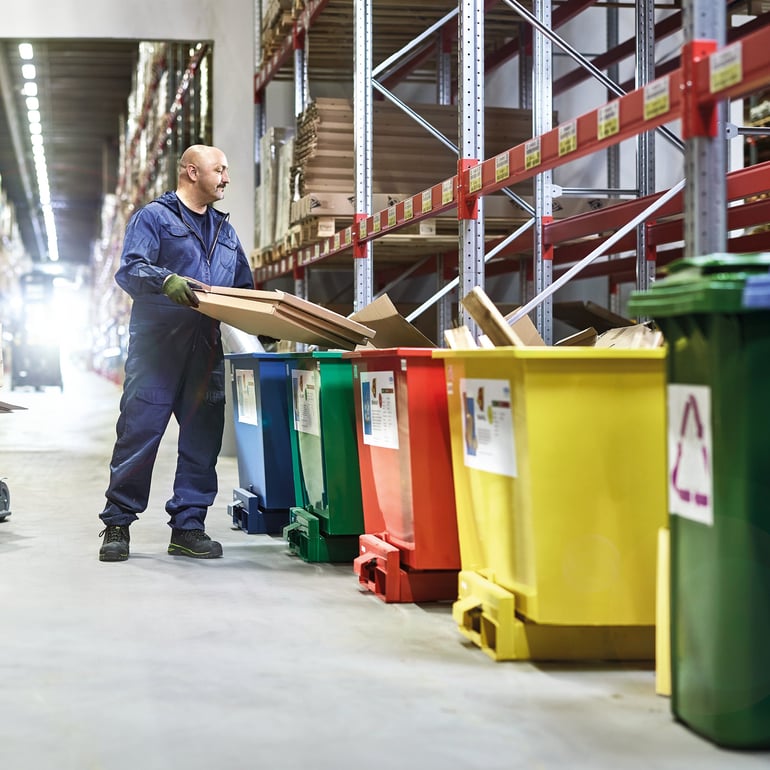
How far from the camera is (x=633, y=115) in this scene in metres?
3.74

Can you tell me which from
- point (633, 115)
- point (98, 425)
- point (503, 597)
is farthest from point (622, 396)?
point (98, 425)

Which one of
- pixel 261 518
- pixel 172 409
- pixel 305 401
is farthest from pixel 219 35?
pixel 305 401

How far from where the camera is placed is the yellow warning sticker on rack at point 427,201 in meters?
6.07

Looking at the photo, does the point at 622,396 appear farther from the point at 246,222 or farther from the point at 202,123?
the point at 202,123

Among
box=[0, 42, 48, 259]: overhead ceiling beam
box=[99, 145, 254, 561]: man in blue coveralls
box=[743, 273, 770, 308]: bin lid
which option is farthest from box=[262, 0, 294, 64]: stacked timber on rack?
box=[0, 42, 48, 259]: overhead ceiling beam

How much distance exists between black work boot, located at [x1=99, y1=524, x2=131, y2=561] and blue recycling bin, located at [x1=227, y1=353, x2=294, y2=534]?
898 mm

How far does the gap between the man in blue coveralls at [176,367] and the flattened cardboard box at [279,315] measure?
30cm

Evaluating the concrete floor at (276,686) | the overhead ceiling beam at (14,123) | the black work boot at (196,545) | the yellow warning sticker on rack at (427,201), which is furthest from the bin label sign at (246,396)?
the overhead ceiling beam at (14,123)

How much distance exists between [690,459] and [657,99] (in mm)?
1287

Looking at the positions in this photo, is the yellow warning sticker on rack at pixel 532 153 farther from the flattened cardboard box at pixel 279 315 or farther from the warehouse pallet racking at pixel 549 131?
the flattened cardboard box at pixel 279 315

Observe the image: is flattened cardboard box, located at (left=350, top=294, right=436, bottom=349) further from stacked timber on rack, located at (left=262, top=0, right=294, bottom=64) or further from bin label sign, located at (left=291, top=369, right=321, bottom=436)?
stacked timber on rack, located at (left=262, top=0, right=294, bottom=64)

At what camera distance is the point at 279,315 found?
5.10 m

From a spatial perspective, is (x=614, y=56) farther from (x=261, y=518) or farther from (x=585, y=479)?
(x=585, y=479)

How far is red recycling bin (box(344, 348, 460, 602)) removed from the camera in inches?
169
